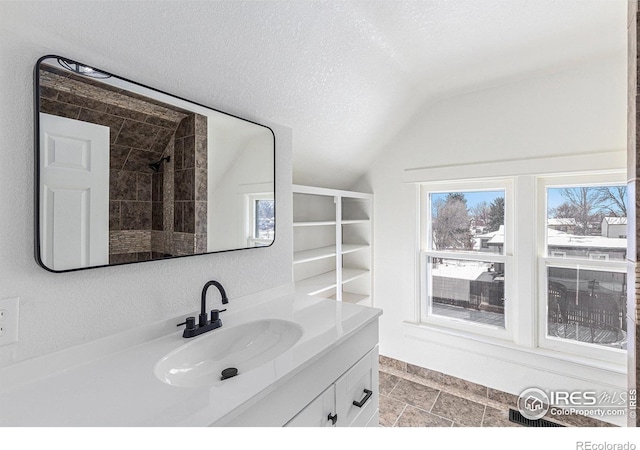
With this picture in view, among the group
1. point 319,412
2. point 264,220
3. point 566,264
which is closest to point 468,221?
point 566,264

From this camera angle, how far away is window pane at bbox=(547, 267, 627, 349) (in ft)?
6.40

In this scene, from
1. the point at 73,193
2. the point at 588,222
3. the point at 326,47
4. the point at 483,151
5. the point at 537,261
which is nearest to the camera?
the point at 73,193

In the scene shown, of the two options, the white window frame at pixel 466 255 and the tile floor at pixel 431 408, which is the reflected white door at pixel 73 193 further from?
the white window frame at pixel 466 255

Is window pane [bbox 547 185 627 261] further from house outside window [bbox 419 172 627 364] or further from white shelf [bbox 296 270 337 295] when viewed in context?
white shelf [bbox 296 270 337 295]

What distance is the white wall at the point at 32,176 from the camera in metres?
0.81

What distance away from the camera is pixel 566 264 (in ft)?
6.88

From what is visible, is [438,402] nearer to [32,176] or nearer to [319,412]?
[319,412]

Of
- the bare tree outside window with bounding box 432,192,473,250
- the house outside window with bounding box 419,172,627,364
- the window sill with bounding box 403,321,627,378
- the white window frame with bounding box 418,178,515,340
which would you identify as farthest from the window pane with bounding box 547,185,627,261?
the window sill with bounding box 403,321,627,378

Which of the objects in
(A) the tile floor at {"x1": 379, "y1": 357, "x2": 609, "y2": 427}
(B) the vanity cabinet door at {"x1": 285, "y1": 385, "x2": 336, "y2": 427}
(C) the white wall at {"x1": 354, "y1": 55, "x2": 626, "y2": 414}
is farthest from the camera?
(A) the tile floor at {"x1": 379, "y1": 357, "x2": 609, "y2": 427}

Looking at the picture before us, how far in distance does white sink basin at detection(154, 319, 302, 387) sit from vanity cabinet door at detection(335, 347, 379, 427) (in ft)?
0.84

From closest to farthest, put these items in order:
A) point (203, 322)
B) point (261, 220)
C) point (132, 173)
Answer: point (132, 173) → point (203, 322) → point (261, 220)

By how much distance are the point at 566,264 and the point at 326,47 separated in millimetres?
2119

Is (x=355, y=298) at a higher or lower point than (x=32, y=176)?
lower
